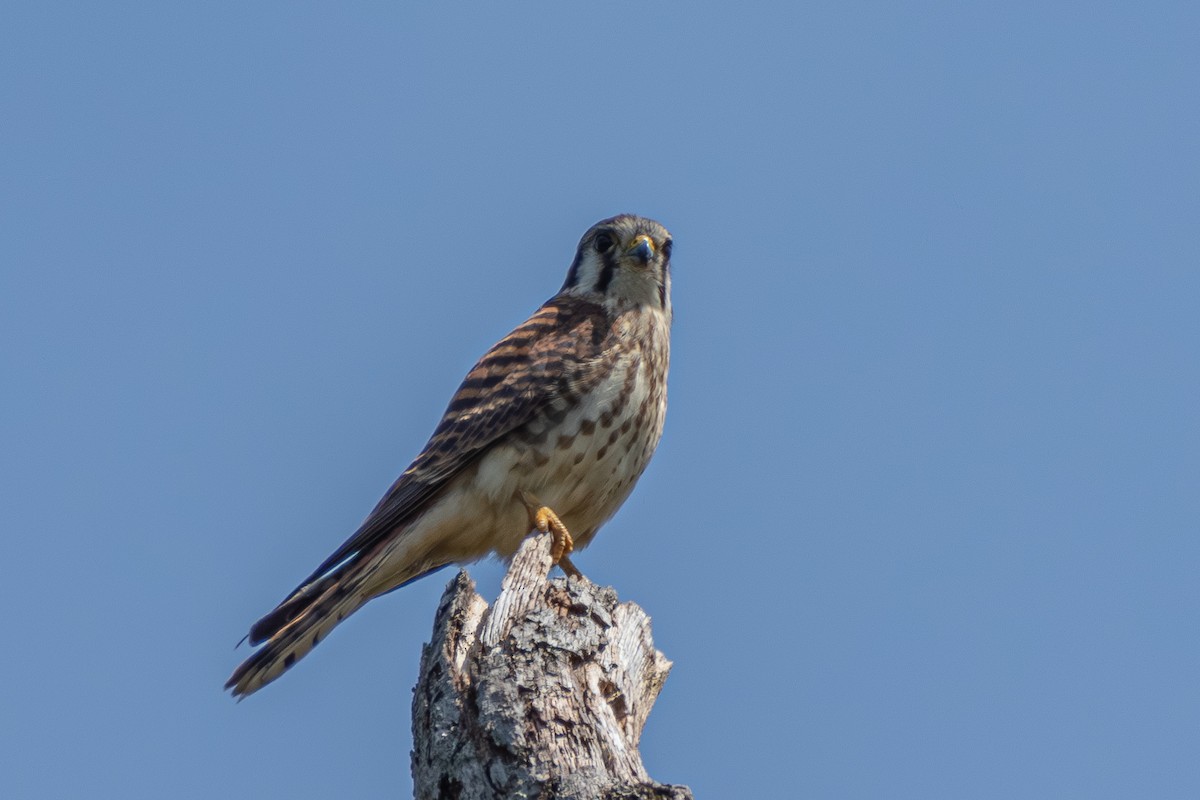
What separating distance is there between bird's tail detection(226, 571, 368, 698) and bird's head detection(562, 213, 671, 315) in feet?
5.11

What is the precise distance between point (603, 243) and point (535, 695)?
3.13 m

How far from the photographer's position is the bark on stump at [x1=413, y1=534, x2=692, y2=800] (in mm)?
2643

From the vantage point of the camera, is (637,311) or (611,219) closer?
(637,311)

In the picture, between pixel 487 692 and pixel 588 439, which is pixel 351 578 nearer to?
pixel 588 439

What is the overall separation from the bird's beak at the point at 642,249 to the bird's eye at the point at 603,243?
0.11 m

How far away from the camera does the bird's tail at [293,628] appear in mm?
4184

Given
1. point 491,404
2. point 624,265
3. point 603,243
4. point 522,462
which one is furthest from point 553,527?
point 603,243

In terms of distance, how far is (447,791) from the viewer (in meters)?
2.69

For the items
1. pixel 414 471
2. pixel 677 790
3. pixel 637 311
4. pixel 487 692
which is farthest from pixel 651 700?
pixel 637 311

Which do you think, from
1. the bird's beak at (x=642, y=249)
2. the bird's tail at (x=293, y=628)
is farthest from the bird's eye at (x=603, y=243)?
the bird's tail at (x=293, y=628)

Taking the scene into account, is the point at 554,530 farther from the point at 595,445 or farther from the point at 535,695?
the point at 535,695

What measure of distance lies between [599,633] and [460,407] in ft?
6.92

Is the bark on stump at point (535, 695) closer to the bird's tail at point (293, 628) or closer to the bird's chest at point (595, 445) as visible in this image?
the bird's tail at point (293, 628)

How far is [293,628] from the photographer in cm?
428
